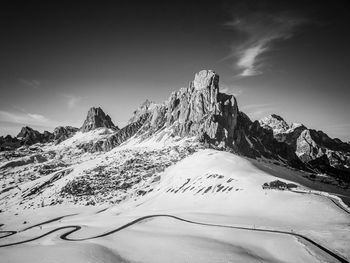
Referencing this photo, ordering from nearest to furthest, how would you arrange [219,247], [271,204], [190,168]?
1. [219,247]
2. [271,204]
3. [190,168]

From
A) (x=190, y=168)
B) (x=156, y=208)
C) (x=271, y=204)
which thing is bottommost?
(x=156, y=208)

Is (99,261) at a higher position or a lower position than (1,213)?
higher

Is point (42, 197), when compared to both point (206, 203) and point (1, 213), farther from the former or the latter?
point (206, 203)

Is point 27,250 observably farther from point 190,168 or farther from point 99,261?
point 190,168

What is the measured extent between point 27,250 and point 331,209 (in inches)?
2146

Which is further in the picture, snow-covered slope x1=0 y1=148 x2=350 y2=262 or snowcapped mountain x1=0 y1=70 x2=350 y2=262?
snowcapped mountain x1=0 y1=70 x2=350 y2=262

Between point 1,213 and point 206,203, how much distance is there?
109m

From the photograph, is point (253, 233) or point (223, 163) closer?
point (253, 233)

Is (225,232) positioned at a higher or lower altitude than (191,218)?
higher

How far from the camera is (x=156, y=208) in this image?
267 ft

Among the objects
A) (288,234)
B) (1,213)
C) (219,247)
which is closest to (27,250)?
(219,247)

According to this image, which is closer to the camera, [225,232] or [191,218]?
[225,232]

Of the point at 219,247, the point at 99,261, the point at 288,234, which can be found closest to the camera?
the point at 99,261

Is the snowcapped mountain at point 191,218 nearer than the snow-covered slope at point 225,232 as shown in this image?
No
